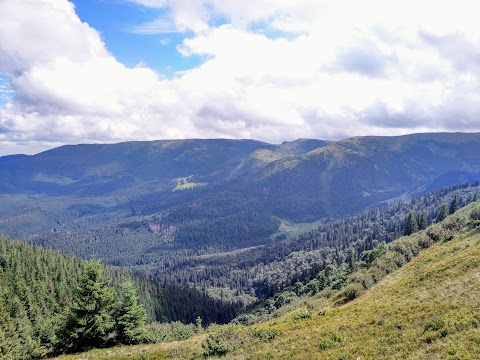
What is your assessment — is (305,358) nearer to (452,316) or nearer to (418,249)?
(452,316)

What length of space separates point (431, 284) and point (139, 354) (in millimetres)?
36708

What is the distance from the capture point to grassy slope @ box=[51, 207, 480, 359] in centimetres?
2339

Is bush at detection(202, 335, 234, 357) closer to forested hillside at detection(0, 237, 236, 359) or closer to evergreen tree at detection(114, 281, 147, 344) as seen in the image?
evergreen tree at detection(114, 281, 147, 344)

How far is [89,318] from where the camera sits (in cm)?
4491

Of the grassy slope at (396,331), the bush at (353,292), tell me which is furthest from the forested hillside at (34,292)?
the bush at (353,292)

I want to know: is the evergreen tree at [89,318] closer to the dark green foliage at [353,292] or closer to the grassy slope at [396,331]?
the grassy slope at [396,331]

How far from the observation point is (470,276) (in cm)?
3666

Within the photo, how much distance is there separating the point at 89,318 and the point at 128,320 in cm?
541

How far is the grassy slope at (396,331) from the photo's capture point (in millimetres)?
23391

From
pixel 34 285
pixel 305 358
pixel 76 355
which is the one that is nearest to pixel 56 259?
pixel 34 285

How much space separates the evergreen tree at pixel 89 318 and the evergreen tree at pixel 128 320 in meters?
1.10

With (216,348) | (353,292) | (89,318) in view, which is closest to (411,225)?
(353,292)

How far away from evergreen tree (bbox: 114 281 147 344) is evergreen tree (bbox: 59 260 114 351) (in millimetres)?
1101

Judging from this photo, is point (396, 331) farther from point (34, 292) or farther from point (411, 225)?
point (411, 225)
